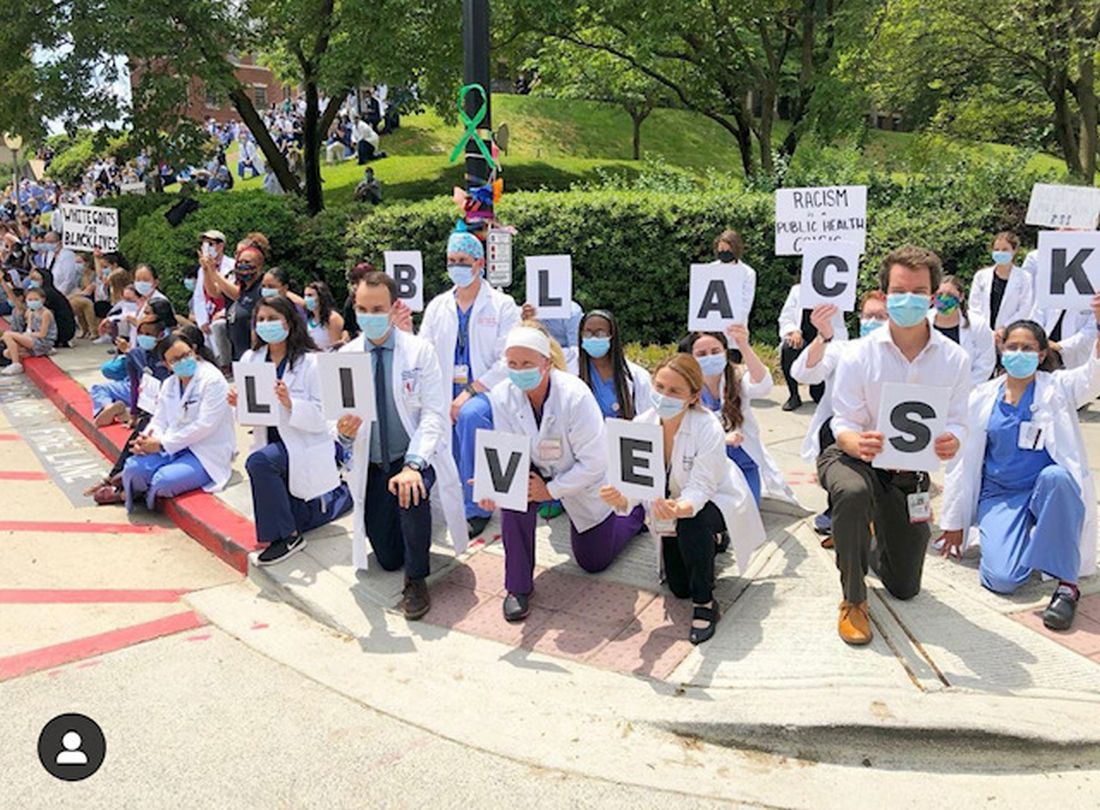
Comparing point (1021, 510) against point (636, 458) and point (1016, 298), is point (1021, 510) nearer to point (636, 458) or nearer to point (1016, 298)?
point (636, 458)

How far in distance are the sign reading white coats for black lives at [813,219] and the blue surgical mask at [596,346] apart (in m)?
2.54

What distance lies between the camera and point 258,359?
6.23 metres

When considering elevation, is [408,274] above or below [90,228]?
below

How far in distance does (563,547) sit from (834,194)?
3941mm

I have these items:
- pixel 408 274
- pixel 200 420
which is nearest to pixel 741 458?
pixel 200 420

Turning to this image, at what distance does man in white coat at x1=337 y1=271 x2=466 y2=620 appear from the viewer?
5520 mm

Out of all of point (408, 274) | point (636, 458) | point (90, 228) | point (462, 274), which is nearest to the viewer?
point (636, 458)

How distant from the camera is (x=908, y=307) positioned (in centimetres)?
459

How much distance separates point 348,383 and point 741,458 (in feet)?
7.76

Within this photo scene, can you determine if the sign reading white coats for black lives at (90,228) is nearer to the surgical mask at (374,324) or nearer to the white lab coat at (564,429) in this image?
the surgical mask at (374,324)

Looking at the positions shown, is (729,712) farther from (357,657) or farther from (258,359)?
(258,359)

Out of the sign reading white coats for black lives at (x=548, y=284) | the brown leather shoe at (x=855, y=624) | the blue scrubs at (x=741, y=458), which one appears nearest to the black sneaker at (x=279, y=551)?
the sign reading white coats for black lives at (x=548, y=284)

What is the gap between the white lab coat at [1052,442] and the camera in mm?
5062

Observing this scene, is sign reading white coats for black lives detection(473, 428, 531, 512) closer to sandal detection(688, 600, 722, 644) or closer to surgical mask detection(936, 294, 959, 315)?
sandal detection(688, 600, 722, 644)
